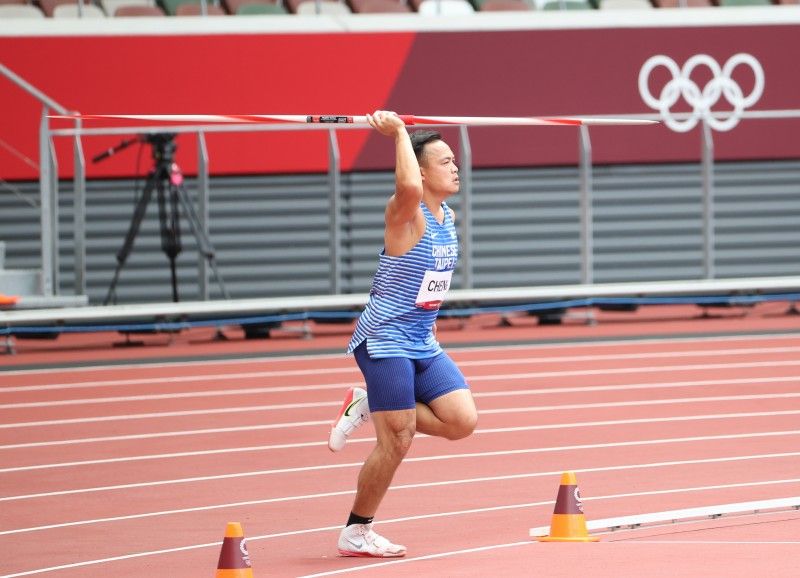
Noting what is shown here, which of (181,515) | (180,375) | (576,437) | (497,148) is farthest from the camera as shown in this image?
(497,148)

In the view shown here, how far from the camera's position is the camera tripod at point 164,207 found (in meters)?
17.0

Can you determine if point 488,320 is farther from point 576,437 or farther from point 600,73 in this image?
point 576,437

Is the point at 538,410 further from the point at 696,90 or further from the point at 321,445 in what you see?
the point at 696,90

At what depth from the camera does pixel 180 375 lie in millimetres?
14719

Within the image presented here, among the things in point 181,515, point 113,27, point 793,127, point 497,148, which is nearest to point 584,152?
point 497,148

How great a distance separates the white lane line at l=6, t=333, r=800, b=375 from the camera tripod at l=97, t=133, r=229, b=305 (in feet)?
5.22

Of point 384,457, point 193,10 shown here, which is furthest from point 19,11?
point 384,457

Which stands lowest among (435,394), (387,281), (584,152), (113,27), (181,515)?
(181,515)

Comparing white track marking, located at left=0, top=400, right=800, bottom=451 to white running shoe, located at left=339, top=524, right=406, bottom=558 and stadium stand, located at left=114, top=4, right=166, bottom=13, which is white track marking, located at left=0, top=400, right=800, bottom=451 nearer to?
white running shoe, located at left=339, top=524, right=406, bottom=558

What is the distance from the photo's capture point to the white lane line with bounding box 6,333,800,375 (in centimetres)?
1537

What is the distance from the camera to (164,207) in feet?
56.9

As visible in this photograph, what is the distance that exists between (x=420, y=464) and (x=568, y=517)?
295 centimetres

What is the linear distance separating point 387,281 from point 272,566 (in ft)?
4.27

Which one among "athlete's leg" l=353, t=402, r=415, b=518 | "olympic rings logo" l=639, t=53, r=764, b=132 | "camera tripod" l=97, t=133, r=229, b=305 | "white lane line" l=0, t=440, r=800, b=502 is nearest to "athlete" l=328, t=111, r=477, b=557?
"athlete's leg" l=353, t=402, r=415, b=518
